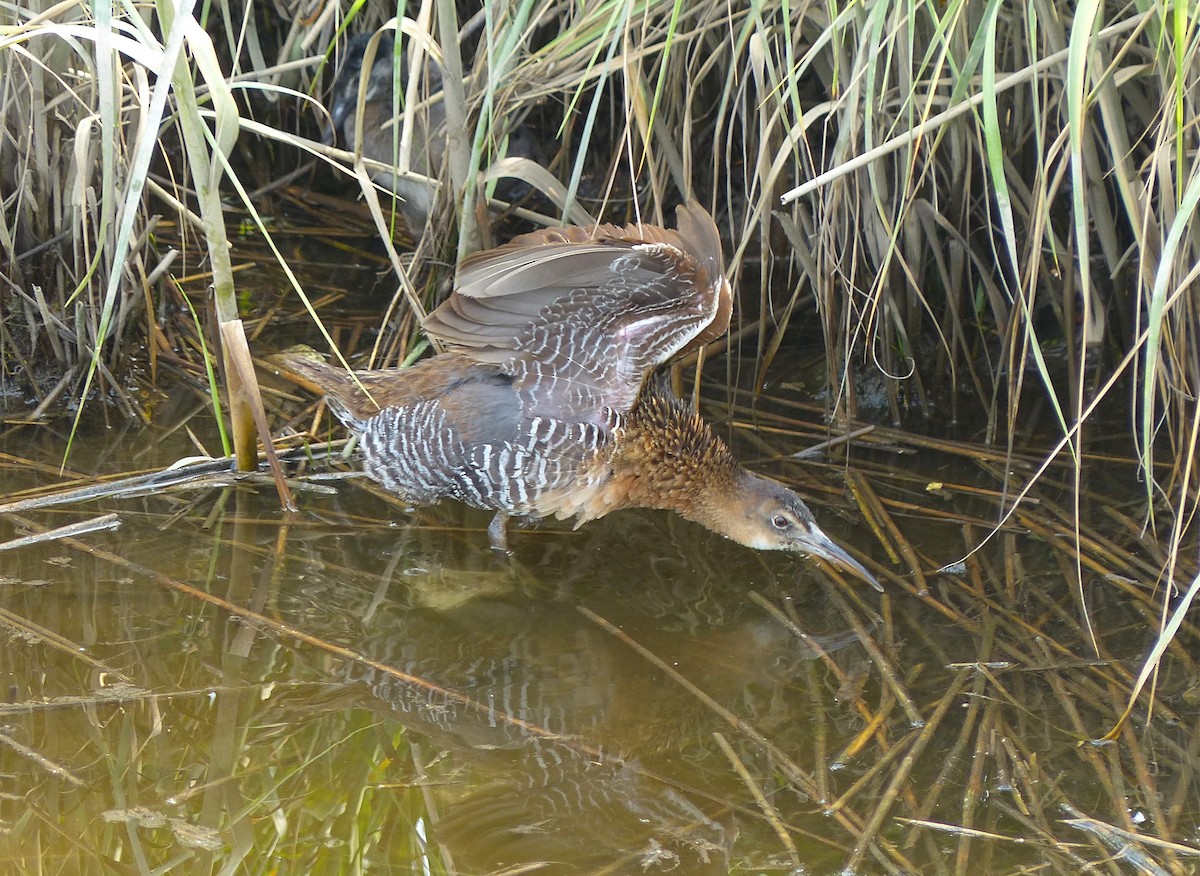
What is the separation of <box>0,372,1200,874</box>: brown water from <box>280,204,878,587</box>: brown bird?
176mm

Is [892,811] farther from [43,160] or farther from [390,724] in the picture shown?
[43,160]

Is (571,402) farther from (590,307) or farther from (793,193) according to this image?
(793,193)

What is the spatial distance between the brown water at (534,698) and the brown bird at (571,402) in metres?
0.18

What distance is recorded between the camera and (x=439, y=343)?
370cm

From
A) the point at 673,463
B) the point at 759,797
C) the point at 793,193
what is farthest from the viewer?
the point at 673,463

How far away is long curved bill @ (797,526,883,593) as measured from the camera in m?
3.32

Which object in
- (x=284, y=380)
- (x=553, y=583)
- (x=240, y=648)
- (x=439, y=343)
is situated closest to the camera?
(x=240, y=648)

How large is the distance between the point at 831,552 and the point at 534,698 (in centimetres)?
98

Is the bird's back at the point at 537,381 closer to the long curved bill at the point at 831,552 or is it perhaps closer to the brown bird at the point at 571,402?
the brown bird at the point at 571,402

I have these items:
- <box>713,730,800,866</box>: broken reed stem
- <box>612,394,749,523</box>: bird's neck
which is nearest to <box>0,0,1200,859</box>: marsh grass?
<box>713,730,800,866</box>: broken reed stem

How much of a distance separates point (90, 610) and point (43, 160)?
1347 mm

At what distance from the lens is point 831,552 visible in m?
3.39

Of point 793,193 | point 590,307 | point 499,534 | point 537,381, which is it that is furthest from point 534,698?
point 793,193

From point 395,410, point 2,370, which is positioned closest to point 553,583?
point 395,410
